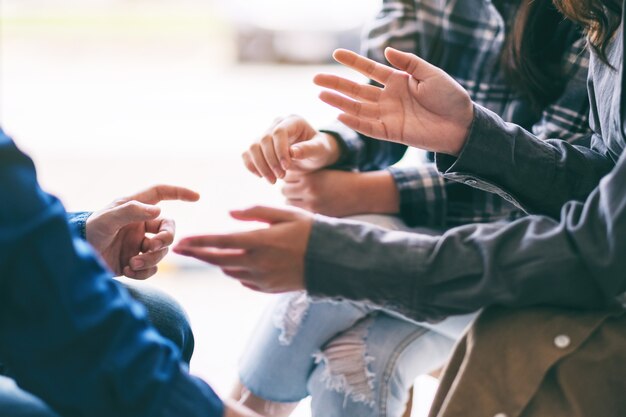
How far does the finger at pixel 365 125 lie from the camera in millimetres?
972

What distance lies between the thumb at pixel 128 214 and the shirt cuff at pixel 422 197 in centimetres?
44

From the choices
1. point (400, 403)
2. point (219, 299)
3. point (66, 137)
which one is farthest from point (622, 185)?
point (66, 137)

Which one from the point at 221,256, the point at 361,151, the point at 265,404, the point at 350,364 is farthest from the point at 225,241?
the point at 361,151

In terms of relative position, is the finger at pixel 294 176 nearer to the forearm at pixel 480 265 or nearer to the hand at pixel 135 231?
the hand at pixel 135 231

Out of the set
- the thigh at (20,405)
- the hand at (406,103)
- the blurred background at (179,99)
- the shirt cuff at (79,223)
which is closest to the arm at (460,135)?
the hand at (406,103)

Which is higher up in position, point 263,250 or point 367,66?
point 367,66

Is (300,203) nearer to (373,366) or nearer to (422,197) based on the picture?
(422,197)

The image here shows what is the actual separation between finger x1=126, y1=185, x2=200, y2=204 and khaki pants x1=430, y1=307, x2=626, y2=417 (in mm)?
447

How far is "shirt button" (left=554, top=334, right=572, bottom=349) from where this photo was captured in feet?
2.51

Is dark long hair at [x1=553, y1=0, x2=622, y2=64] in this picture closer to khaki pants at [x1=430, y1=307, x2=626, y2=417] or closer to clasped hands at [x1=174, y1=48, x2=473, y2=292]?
clasped hands at [x1=174, y1=48, x2=473, y2=292]

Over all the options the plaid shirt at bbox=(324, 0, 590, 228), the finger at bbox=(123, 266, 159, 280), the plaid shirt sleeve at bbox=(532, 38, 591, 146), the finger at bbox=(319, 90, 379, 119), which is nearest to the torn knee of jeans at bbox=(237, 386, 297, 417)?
the finger at bbox=(123, 266, 159, 280)

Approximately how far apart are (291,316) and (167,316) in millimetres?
207

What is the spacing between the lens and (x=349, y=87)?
3.26 feet

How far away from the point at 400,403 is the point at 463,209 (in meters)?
0.35
